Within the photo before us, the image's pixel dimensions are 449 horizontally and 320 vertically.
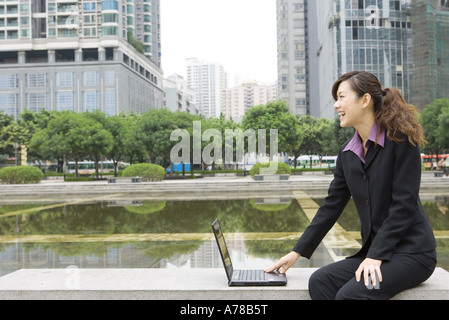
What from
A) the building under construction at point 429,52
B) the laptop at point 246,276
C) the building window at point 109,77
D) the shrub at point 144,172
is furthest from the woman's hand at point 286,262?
the building window at point 109,77

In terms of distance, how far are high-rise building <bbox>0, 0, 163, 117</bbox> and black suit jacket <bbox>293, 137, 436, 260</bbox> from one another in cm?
7896

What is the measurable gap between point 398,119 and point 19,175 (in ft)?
92.5

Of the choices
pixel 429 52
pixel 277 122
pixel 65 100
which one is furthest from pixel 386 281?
pixel 65 100

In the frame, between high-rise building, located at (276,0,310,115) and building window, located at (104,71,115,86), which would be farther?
high-rise building, located at (276,0,310,115)

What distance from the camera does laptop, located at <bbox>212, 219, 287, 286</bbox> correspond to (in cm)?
268

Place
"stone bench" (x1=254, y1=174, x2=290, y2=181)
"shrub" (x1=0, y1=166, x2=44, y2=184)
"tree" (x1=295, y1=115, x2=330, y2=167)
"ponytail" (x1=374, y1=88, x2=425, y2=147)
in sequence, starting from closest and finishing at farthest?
"ponytail" (x1=374, y1=88, x2=425, y2=147), "stone bench" (x1=254, y1=174, x2=290, y2=181), "shrub" (x1=0, y1=166, x2=44, y2=184), "tree" (x1=295, y1=115, x2=330, y2=167)

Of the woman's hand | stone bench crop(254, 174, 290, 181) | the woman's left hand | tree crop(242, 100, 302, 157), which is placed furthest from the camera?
tree crop(242, 100, 302, 157)

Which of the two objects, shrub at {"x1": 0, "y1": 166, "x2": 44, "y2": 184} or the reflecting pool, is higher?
shrub at {"x1": 0, "y1": 166, "x2": 44, "y2": 184}

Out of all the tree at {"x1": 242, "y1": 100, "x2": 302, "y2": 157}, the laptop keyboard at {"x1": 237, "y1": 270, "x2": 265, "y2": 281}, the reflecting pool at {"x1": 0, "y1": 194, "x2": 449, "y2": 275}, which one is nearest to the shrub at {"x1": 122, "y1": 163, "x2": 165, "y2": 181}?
the reflecting pool at {"x1": 0, "y1": 194, "x2": 449, "y2": 275}

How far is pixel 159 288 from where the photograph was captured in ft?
8.72

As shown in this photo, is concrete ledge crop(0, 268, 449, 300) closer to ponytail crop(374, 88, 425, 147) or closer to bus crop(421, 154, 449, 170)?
ponytail crop(374, 88, 425, 147)

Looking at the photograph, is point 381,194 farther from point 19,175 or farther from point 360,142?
point 19,175

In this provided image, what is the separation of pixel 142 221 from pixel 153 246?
356 centimetres

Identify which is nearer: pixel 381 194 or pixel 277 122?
pixel 381 194
